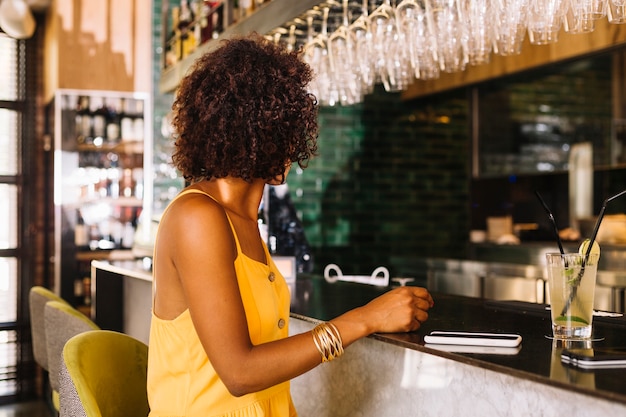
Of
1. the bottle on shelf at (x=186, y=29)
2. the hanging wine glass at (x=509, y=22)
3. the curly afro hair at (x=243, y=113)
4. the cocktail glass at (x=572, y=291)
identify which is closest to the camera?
the curly afro hair at (x=243, y=113)

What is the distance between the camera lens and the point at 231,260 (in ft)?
4.94

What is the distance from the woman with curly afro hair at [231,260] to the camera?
1.49 m

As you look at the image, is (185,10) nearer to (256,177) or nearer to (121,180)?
(121,180)

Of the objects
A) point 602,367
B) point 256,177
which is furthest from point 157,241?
point 602,367

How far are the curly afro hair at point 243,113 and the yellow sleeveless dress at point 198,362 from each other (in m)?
0.10

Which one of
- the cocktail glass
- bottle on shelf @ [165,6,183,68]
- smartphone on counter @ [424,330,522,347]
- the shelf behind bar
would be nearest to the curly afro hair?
smartphone on counter @ [424,330,522,347]

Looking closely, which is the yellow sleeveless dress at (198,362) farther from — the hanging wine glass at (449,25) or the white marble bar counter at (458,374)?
the hanging wine glass at (449,25)

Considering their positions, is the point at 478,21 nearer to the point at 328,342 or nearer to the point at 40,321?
the point at 328,342

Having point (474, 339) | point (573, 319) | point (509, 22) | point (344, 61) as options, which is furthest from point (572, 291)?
point (344, 61)

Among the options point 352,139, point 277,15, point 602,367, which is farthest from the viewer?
point 352,139

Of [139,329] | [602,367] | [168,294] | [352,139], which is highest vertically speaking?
[352,139]

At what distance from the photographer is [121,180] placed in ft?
21.0

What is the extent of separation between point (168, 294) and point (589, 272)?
35.2 inches

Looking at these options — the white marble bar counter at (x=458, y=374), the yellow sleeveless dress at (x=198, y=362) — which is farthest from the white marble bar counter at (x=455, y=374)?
the yellow sleeveless dress at (x=198, y=362)
